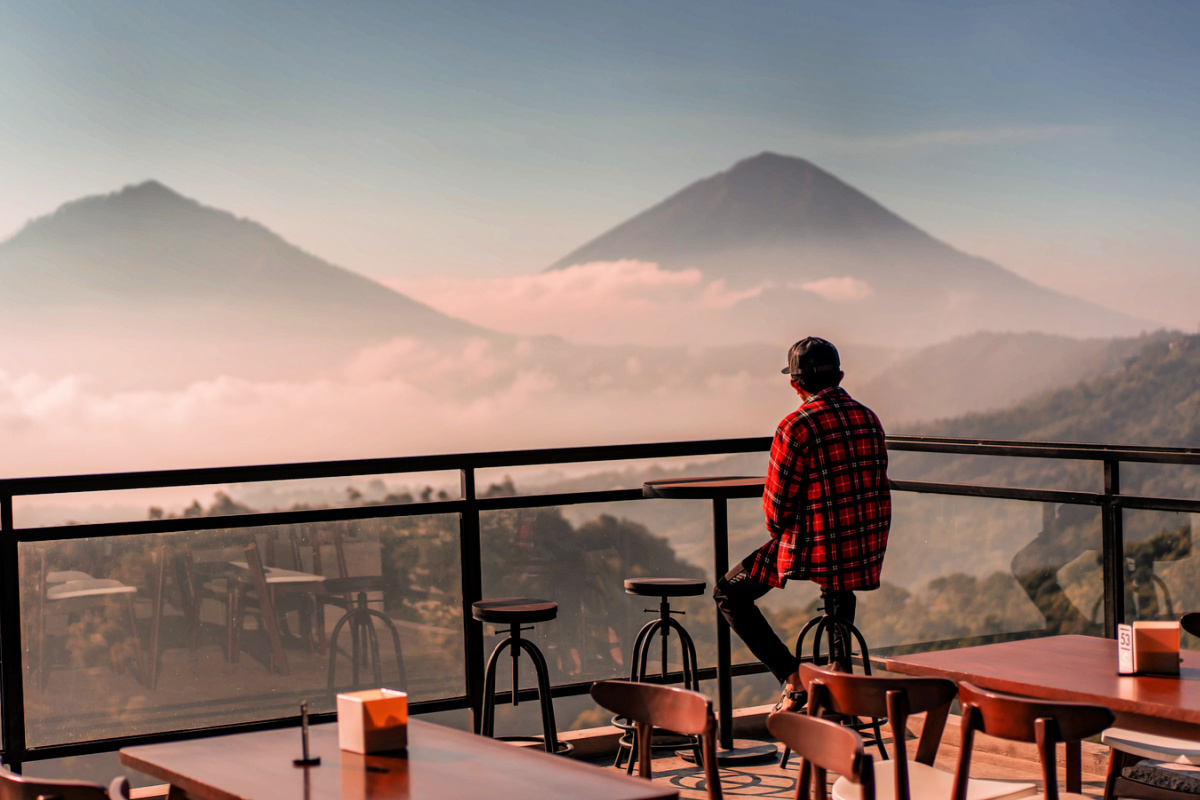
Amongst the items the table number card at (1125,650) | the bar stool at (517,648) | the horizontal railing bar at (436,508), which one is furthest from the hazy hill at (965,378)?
the table number card at (1125,650)

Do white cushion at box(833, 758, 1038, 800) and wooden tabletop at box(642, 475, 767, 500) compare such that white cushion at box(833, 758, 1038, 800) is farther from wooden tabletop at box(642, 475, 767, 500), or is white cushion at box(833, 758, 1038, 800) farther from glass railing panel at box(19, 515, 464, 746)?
glass railing panel at box(19, 515, 464, 746)

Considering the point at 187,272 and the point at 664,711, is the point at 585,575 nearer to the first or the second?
the point at 664,711

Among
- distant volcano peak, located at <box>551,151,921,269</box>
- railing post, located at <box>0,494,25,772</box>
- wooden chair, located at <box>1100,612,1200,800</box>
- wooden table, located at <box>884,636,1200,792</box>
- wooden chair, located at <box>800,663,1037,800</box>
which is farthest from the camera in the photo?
distant volcano peak, located at <box>551,151,921,269</box>

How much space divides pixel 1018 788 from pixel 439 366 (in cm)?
2571

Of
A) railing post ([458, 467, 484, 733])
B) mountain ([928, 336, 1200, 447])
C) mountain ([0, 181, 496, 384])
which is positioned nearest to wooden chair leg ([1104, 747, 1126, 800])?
railing post ([458, 467, 484, 733])

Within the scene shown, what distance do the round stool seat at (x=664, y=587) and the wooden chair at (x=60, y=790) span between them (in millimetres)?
2588

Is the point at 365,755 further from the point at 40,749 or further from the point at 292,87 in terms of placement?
the point at 292,87

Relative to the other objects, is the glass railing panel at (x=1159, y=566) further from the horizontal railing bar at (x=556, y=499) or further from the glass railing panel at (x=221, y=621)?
the glass railing panel at (x=221, y=621)

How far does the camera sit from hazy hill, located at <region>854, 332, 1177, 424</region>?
25.9 m

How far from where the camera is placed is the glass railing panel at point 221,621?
4.14 meters

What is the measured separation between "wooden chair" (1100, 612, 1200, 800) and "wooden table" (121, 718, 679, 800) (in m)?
1.56

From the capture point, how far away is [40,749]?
4113 millimetres

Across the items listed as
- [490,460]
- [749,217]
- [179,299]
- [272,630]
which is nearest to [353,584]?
A: [272,630]

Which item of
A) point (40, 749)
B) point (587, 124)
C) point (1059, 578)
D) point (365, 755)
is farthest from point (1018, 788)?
point (587, 124)
